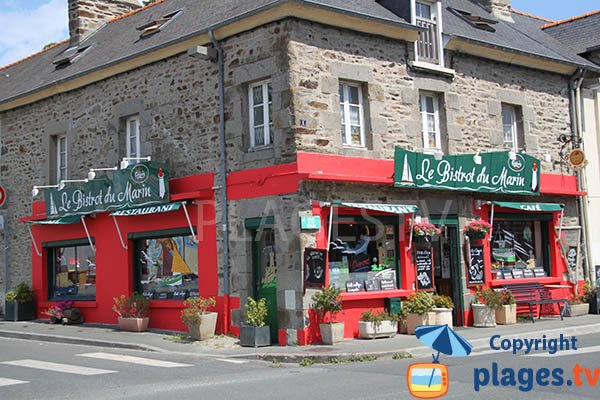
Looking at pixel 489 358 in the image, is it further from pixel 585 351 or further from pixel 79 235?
pixel 79 235

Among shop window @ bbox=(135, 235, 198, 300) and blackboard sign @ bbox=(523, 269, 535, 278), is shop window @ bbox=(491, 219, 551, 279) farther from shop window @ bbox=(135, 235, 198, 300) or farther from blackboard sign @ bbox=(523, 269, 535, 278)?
shop window @ bbox=(135, 235, 198, 300)

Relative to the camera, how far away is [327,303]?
12.5 meters

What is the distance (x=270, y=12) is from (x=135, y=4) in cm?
994

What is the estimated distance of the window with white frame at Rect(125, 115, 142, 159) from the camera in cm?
1605

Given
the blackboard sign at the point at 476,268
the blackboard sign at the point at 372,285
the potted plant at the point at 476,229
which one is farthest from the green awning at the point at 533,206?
the blackboard sign at the point at 372,285

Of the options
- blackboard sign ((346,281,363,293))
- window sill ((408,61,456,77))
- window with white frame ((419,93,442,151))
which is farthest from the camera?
window with white frame ((419,93,442,151))

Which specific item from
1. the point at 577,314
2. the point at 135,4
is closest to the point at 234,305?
the point at 577,314

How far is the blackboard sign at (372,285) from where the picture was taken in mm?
13719

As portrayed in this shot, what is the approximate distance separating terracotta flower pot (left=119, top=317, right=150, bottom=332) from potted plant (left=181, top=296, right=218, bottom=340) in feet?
5.26

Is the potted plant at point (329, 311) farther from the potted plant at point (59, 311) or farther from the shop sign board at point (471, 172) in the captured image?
the potted plant at point (59, 311)

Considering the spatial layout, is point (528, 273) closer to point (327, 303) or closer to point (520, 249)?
point (520, 249)

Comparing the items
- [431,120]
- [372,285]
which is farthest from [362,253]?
[431,120]

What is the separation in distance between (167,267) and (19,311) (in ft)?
16.5

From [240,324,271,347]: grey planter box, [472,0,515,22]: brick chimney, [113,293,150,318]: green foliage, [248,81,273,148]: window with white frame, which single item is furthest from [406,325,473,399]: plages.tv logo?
[472,0,515,22]: brick chimney
